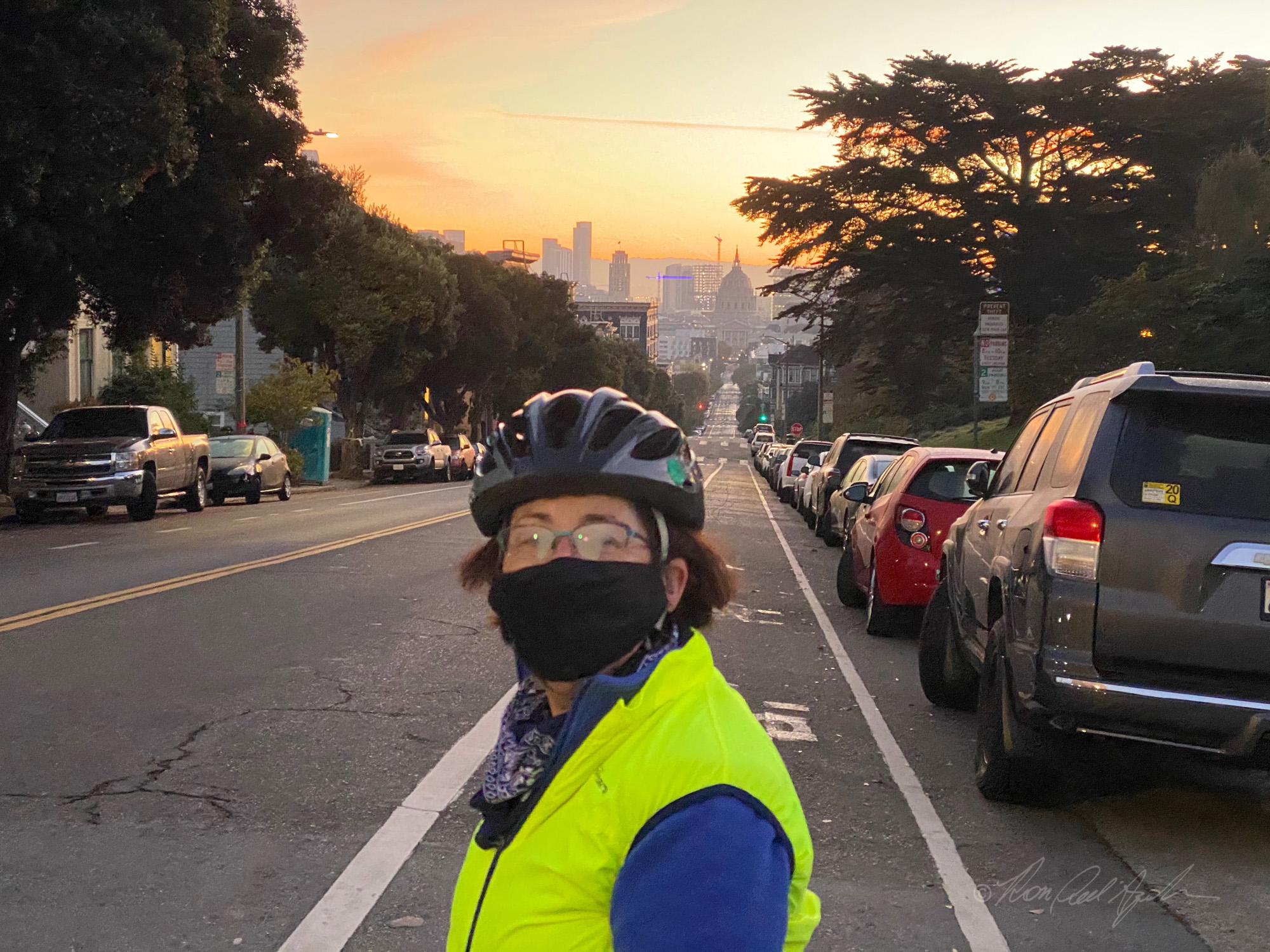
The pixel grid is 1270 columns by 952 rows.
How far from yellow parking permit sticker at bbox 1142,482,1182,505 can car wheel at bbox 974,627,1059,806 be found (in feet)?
3.39

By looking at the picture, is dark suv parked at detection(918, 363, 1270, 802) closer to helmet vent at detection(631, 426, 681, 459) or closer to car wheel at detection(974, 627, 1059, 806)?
car wheel at detection(974, 627, 1059, 806)

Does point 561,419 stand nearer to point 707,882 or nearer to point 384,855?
point 707,882

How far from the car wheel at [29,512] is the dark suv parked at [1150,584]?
1968cm

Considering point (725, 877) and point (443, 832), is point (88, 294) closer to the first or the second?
point (443, 832)

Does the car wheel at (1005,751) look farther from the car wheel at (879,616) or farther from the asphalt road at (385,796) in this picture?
the car wheel at (879,616)

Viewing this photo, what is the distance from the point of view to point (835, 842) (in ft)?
19.3

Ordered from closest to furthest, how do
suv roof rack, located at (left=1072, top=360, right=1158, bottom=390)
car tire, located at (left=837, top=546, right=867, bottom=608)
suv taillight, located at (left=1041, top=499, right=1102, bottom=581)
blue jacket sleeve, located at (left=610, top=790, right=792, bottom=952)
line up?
1. blue jacket sleeve, located at (left=610, top=790, right=792, bottom=952)
2. suv taillight, located at (left=1041, top=499, right=1102, bottom=581)
3. suv roof rack, located at (left=1072, top=360, right=1158, bottom=390)
4. car tire, located at (left=837, top=546, right=867, bottom=608)

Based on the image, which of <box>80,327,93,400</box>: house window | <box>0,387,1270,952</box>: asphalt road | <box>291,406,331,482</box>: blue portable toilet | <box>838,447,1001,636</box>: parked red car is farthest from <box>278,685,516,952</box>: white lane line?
<box>80,327,93,400</box>: house window

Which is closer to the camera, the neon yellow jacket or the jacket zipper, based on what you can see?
the neon yellow jacket

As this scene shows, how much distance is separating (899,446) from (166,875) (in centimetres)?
1871

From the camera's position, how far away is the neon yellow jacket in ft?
5.58

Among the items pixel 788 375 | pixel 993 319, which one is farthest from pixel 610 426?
pixel 788 375

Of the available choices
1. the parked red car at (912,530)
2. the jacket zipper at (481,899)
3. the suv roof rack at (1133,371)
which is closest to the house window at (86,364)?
the parked red car at (912,530)

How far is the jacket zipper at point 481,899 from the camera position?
6.22 feet
